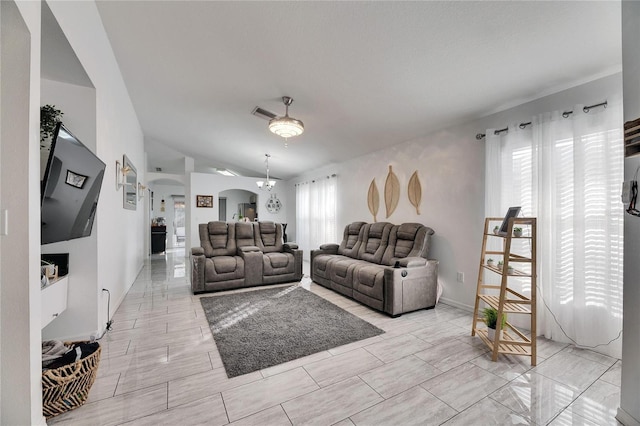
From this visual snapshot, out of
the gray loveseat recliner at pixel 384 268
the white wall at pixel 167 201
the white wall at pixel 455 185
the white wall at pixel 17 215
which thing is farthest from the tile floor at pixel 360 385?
the white wall at pixel 167 201

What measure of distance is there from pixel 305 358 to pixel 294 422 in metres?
0.70

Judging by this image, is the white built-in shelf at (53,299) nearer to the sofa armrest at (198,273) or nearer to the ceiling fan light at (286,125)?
the sofa armrest at (198,273)

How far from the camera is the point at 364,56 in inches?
94.7

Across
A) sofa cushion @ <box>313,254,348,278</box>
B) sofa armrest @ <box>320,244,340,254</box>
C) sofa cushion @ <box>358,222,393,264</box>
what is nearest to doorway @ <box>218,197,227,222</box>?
sofa armrest @ <box>320,244,340,254</box>

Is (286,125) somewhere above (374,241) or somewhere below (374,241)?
above

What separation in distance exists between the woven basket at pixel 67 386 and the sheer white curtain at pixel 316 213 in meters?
4.71

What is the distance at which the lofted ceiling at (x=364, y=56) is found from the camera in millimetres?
1884

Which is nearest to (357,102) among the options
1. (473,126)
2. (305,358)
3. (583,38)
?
(473,126)

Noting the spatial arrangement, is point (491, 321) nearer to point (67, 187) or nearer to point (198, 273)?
point (67, 187)

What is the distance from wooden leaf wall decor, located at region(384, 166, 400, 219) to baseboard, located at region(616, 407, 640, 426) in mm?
3208

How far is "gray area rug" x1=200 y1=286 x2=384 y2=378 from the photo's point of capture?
2201mm

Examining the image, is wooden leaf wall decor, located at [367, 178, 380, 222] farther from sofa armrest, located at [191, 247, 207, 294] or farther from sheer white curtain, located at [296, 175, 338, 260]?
sofa armrest, located at [191, 247, 207, 294]

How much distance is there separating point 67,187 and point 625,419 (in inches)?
142

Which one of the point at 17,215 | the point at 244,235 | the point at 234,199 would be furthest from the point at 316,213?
the point at 234,199
